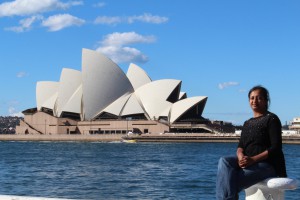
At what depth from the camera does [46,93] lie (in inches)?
2884

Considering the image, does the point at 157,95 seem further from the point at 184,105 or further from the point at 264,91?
the point at 264,91

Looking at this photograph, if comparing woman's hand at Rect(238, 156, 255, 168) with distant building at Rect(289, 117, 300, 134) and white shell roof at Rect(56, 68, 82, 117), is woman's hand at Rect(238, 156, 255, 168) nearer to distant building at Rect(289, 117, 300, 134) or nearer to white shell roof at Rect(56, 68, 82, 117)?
white shell roof at Rect(56, 68, 82, 117)

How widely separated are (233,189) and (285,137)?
203 ft

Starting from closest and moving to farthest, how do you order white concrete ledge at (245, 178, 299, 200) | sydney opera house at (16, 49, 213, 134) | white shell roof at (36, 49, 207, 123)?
white concrete ledge at (245, 178, 299, 200)
white shell roof at (36, 49, 207, 123)
sydney opera house at (16, 49, 213, 134)

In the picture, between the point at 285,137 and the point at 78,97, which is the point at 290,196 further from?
the point at 78,97

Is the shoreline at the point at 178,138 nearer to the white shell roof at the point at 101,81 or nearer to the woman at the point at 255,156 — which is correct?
the white shell roof at the point at 101,81

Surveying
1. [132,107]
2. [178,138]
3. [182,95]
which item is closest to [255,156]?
[178,138]

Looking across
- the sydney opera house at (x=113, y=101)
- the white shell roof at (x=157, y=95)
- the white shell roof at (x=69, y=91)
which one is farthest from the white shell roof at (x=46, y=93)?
the white shell roof at (x=157, y=95)

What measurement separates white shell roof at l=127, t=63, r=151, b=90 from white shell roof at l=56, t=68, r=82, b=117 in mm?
6425

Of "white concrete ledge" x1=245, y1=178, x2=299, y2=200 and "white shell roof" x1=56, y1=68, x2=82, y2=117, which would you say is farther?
"white shell roof" x1=56, y1=68, x2=82, y2=117

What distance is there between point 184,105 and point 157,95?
11.8 feet

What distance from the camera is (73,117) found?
7425 cm

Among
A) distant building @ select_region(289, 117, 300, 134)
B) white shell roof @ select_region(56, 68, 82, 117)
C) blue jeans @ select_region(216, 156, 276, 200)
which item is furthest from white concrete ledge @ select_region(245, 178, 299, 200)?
distant building @ select_region(289, 117, 300, 134)

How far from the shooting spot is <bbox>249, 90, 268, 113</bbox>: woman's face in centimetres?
306
